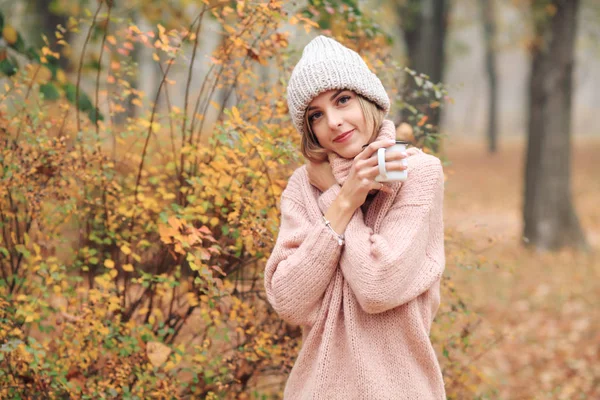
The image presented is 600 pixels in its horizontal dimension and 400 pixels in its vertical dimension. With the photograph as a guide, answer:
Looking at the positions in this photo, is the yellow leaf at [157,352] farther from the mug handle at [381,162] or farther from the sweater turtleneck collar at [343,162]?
the mug handle at [381,162]

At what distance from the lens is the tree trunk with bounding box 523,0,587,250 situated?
8117 millimetres

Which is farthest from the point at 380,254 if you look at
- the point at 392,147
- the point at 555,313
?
the point at 555,313

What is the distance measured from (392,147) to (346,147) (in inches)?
9.1

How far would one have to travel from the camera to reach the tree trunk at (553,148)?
26.6 feet

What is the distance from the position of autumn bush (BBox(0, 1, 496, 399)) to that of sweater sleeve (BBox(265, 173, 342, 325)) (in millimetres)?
501

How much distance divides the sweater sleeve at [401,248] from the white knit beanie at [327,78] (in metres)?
0.31

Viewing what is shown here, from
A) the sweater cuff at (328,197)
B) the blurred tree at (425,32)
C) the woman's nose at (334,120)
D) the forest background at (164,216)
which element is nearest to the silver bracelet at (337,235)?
the sweater cuff at (328,197)

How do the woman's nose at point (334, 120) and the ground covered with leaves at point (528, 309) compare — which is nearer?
the woman's nose at point (334, 120)

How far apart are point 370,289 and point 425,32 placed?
7.44m

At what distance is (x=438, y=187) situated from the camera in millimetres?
1999

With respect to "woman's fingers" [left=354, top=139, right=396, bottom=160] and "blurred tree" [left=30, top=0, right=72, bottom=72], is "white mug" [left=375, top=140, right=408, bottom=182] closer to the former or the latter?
"woman's fingers" [left=354, top=139, right=396, bottom=160]

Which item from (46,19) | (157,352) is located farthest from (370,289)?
(46,19)

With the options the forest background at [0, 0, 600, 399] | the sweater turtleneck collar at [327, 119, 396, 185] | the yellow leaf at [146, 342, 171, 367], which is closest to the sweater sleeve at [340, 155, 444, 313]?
the sweater turtleneck collar at [327, 119, 396, 185]

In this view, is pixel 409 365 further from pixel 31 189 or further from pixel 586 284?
pixel 586 284
